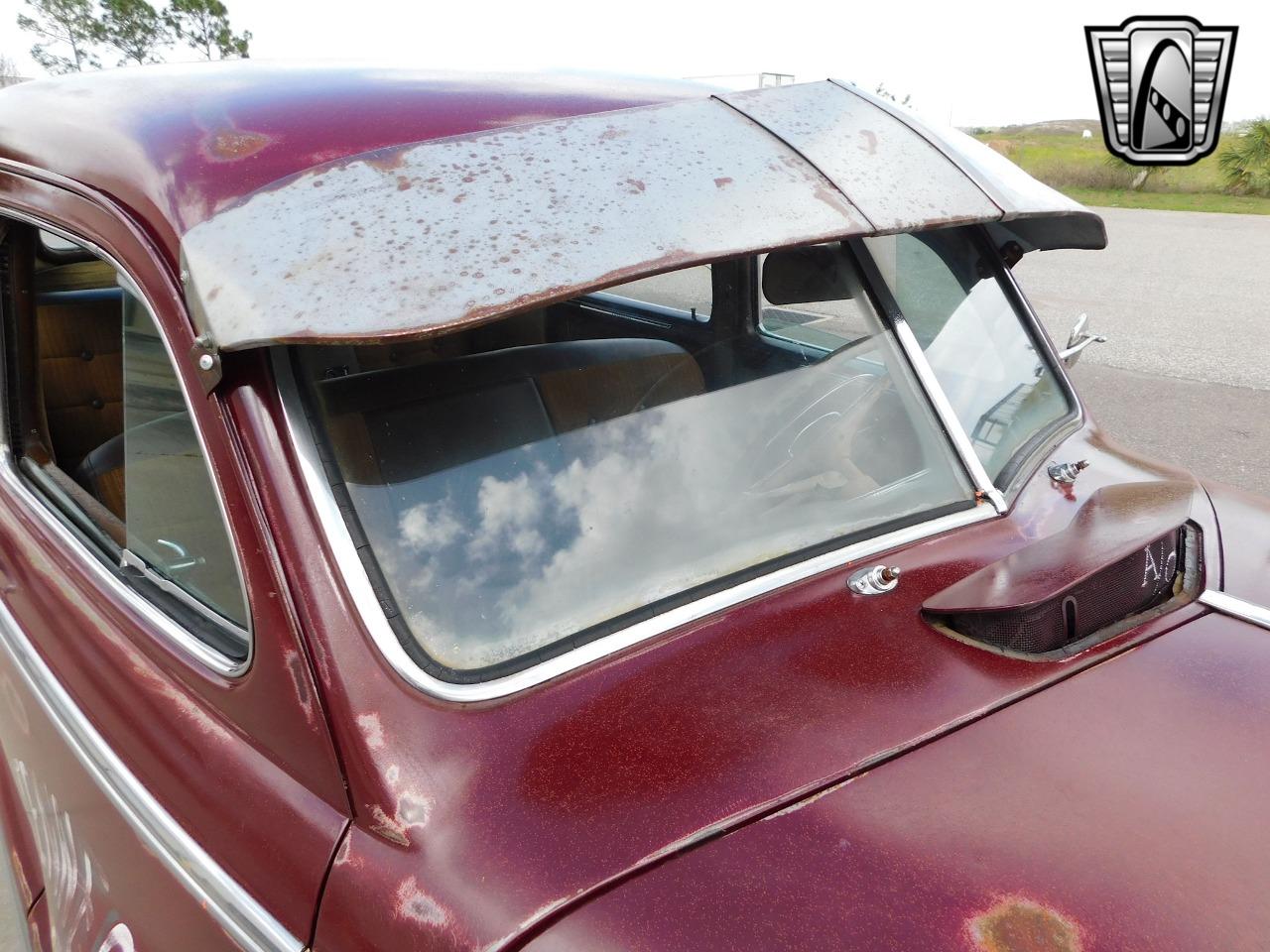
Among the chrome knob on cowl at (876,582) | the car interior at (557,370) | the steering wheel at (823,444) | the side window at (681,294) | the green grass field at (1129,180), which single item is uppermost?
the green grass field at (1129,180)

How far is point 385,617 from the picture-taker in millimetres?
1122

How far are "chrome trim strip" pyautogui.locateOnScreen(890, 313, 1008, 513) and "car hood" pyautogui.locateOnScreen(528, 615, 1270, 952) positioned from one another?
1.54ft

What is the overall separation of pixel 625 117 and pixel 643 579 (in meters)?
0.71

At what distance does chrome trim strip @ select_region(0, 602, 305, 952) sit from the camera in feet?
3.47

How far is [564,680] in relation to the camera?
3.76 feet

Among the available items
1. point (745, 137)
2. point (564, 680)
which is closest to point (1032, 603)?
point (564, 680)

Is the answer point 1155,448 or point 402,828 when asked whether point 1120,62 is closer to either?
point 1155,448

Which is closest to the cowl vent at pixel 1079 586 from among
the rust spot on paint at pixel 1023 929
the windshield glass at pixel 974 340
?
the windshield glass at pixel 974 340

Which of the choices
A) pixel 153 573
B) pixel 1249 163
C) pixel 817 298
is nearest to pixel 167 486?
pixel 153 573

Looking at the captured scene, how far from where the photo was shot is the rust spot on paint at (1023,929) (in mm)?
880

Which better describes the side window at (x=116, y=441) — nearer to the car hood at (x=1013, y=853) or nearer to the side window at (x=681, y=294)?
the car hood at (x=1013, y=853)

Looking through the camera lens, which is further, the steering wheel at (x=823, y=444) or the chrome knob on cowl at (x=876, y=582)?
the steering wheel at (x=823, y=444)
